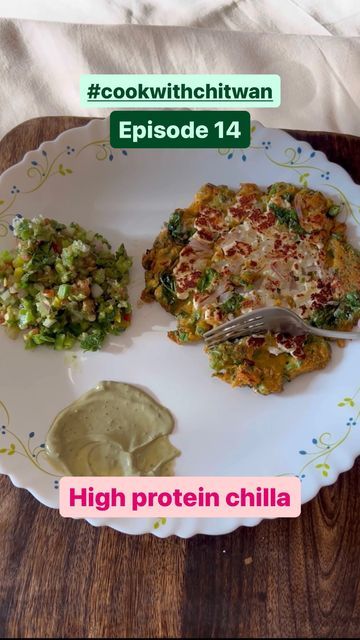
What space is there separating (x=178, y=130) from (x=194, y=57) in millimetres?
507

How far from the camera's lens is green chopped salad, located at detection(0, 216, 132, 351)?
1806mm

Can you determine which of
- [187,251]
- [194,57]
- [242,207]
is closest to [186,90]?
[194,57]

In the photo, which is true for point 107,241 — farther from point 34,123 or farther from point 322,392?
point 322,392

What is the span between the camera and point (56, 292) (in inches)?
71.4

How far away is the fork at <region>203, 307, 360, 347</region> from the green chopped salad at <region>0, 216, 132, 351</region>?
11.8 inches

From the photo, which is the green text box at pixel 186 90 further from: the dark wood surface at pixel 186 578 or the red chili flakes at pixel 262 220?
the dark wood surface at pixel 186 578

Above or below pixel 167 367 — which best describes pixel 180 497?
below

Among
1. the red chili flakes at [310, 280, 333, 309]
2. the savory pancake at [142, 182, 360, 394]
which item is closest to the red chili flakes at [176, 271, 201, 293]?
the savory pancake at [142, 182, 360, 394]

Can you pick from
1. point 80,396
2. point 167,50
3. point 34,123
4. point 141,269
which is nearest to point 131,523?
point 80,396

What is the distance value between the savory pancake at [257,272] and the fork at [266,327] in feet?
0.08

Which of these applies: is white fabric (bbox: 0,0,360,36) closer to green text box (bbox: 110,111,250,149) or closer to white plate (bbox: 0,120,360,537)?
green text box (bbox: 110,111,250,149)

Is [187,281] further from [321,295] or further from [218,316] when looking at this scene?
[321,295]

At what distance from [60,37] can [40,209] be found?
0.89 m

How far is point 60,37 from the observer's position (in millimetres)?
2443
